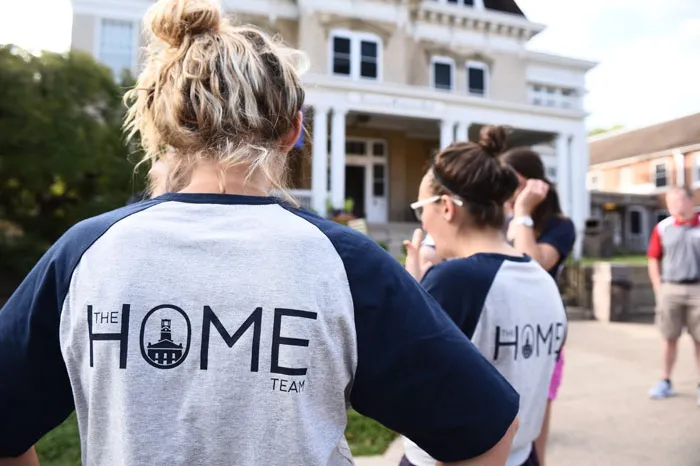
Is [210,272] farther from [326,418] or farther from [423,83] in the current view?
[423,83]

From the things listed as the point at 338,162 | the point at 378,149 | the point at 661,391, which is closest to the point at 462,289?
the point at 661,391

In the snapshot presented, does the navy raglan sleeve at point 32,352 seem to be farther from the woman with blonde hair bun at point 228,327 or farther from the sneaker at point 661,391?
the sneaker at point 661,391

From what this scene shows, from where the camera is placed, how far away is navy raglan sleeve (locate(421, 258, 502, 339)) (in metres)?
1.73

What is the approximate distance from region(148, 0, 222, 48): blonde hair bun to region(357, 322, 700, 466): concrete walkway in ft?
10.8

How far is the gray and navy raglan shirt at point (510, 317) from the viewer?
174 cm

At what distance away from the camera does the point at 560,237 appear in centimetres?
315

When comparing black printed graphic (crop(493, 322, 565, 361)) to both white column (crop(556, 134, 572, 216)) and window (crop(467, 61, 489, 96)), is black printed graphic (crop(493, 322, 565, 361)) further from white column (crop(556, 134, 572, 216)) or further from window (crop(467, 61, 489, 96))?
window (crop(467, 61, 489, 96))

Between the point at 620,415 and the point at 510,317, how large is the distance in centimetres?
395

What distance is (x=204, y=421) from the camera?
3.04ft

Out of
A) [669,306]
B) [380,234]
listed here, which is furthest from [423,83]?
[669,306]

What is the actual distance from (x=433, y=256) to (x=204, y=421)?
1.54 meters

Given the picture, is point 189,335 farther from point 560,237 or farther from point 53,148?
point 53,148

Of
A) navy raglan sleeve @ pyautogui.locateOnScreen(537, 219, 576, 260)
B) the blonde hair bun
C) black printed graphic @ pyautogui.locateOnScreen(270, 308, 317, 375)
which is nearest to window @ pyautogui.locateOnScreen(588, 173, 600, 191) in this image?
navy raglan sleeve @ pyautogui.locateOnScreen(537, 219, 576, 260)

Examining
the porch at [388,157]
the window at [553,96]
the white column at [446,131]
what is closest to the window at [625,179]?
the window at [553,96]
